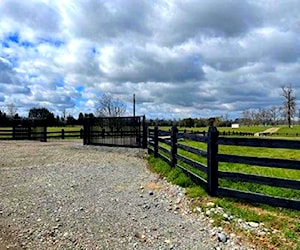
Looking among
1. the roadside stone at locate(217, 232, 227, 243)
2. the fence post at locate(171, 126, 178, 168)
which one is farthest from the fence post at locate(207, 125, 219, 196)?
the fence post at locate(171, 126, 178, 168)

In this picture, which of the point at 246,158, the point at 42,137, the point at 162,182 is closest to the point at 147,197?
the point at 162,182

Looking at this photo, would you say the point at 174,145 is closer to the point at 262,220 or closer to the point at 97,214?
the point at 97,214

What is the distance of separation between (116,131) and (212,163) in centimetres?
1528

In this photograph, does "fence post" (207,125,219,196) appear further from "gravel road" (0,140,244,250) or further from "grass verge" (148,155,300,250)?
"gravel road" (0,140,244,250)

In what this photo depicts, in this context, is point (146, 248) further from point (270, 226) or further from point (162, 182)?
point (162, 182)

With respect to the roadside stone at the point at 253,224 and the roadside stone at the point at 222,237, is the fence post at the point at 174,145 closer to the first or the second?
the roadside stone at the point at 253,224

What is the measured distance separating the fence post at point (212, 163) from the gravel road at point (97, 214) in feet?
2.00

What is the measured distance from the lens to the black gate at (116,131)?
20.6 metres

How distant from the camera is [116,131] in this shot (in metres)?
22.0

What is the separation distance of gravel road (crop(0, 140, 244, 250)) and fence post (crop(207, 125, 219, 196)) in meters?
0.61

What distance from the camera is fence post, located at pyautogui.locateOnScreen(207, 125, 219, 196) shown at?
7.02m

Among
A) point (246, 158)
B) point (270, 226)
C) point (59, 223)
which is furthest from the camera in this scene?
point (246, 158)

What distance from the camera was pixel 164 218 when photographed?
6.03 metres

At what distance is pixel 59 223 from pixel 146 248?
71.6 inches
